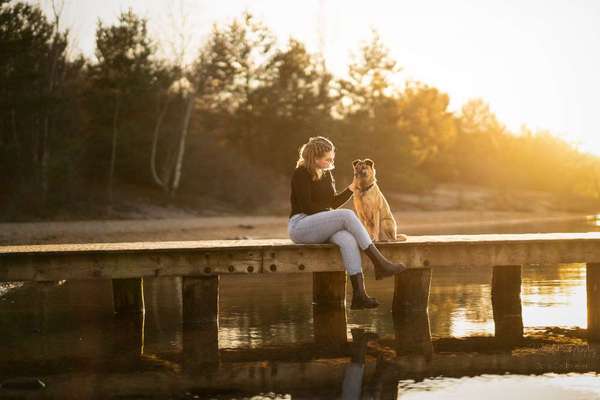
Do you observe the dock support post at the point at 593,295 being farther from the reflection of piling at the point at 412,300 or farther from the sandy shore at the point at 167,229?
the sandy shore at the point at 167,229

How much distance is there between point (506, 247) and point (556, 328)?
1.13 meters

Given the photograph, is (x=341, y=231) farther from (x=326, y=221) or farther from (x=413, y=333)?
(x=413, y=333)

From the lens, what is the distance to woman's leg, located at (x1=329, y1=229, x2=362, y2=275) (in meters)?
9.95

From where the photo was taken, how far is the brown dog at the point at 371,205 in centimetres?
1038

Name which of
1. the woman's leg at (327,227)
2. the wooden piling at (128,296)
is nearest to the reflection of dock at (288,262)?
the woman's leg at (327,227)

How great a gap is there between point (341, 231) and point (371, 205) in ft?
1.84

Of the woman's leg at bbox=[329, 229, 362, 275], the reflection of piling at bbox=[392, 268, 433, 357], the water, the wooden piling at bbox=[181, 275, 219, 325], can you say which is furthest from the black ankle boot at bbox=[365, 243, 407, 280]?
the wooden piling at bbox=[181, 275, 219, 325]

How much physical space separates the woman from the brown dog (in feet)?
0.64

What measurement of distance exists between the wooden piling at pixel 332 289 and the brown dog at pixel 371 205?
72.4 inches

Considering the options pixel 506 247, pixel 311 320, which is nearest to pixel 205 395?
pixel 311 320

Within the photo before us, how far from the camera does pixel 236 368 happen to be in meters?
8.37

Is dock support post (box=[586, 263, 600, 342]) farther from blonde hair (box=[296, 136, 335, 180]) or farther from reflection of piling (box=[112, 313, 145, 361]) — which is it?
reflection of piling (box=[112, 313, 145, 361])

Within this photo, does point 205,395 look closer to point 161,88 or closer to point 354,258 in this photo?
point 354,258

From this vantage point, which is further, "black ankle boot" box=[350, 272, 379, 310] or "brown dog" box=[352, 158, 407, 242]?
"brown dog" box=[352, 158, 407, 242]
